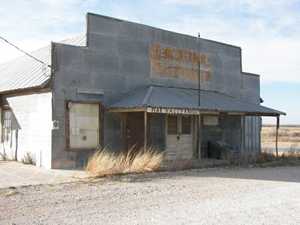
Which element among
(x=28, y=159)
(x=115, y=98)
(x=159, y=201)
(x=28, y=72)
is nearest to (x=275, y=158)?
(x=115, y=98)

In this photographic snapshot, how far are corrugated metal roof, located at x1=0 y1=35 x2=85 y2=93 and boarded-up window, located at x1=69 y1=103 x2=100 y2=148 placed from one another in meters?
1.53

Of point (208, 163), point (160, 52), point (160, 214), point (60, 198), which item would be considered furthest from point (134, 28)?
point (160, 214)

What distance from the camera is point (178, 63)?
21.6 meters

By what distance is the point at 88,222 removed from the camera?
27.0 ft

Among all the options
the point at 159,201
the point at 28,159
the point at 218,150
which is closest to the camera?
the point at 159,201

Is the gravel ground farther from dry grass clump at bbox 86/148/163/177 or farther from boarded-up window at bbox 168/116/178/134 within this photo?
boarded-up window at bbox 168/116/178/134

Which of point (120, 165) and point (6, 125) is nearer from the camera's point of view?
point (120, 165)

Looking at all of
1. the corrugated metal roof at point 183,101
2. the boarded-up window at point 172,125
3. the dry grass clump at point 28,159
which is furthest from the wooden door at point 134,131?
the dry grass clump at point 28,159

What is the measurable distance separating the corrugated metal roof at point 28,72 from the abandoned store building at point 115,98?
0.05 metres

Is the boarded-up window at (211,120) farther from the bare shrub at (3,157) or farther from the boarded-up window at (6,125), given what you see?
the bare shrub at (3,157)

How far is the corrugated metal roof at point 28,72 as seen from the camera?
17.5m

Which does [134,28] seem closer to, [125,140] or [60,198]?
[125,140]

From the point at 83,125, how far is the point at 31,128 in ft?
6.69

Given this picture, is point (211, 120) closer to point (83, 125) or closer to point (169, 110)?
point (169, 110)
